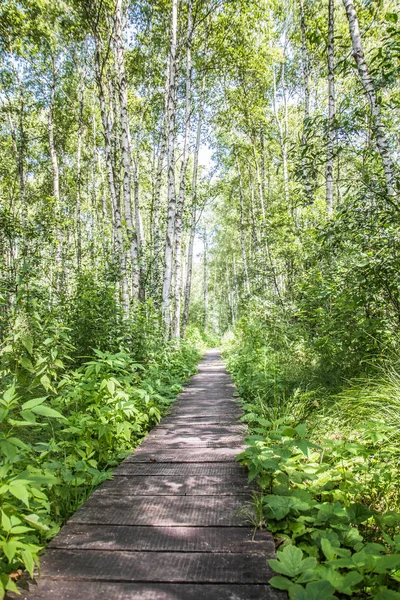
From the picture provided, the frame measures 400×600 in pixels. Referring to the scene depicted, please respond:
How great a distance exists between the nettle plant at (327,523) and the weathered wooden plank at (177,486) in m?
0.21

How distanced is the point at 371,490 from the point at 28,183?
91.8ft

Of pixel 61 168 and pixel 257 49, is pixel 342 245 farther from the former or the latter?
pixel 61 168

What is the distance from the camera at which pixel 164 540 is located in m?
2.01

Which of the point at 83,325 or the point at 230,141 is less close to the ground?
the point at 230,141

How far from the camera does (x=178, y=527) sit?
85.0 inches

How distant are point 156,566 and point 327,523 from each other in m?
1.03

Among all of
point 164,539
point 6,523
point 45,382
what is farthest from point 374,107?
point 6,523

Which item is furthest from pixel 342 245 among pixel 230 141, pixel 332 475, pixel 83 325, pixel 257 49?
pixel 230 141

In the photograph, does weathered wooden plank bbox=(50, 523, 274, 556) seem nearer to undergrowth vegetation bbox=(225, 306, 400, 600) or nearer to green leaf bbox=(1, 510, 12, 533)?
undergrowth vegetation bbox=(225, 306, 400, 600)

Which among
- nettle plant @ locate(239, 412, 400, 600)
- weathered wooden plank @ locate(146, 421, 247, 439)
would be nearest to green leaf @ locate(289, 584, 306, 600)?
nettle plant @ locate(239, 412, 400, 600)

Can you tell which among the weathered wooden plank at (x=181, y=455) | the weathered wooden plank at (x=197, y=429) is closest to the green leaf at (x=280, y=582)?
the weathered wooden plank at (x=181, y=455)

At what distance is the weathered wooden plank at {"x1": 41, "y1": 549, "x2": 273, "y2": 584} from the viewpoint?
1698 millimetres

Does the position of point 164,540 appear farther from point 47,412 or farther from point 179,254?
point 179,254

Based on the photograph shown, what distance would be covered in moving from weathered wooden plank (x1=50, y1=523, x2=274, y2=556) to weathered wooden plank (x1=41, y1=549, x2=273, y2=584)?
4 cm
